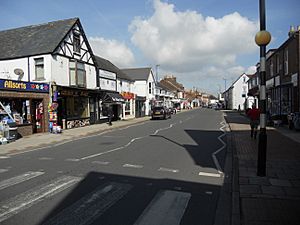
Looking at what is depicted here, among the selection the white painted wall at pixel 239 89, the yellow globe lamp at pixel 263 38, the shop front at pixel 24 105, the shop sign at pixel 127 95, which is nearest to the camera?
the yellow globe lamp at pixel 263 38

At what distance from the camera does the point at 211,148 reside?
37.9 ft

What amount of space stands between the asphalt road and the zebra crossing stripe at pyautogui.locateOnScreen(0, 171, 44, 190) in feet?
0.08

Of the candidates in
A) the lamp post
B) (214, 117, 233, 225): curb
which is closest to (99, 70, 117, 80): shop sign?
(214, 117, 233, 225): curb

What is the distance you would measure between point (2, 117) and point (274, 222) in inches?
595

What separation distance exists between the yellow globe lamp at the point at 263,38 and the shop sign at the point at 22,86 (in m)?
13.7

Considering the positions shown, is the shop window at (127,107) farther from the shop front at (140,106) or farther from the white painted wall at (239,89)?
the white painted wall at (239,89)

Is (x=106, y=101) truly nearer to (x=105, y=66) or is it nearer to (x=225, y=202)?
(x=105, y=66)

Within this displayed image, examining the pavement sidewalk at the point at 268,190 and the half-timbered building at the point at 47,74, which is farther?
the half-timbered building at the point at 47,74

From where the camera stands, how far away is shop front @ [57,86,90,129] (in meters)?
20.5

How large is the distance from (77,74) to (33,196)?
57.7 ft

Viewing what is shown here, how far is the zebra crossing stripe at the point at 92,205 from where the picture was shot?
14.2 feet

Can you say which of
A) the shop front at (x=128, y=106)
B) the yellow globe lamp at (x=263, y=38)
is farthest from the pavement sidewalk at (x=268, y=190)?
the shop front at (x=128, y=106)

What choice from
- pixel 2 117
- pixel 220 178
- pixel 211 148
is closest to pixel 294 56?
pixel 211 148

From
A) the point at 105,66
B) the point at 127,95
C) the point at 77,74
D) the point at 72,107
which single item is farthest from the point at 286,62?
the point at 127,95
